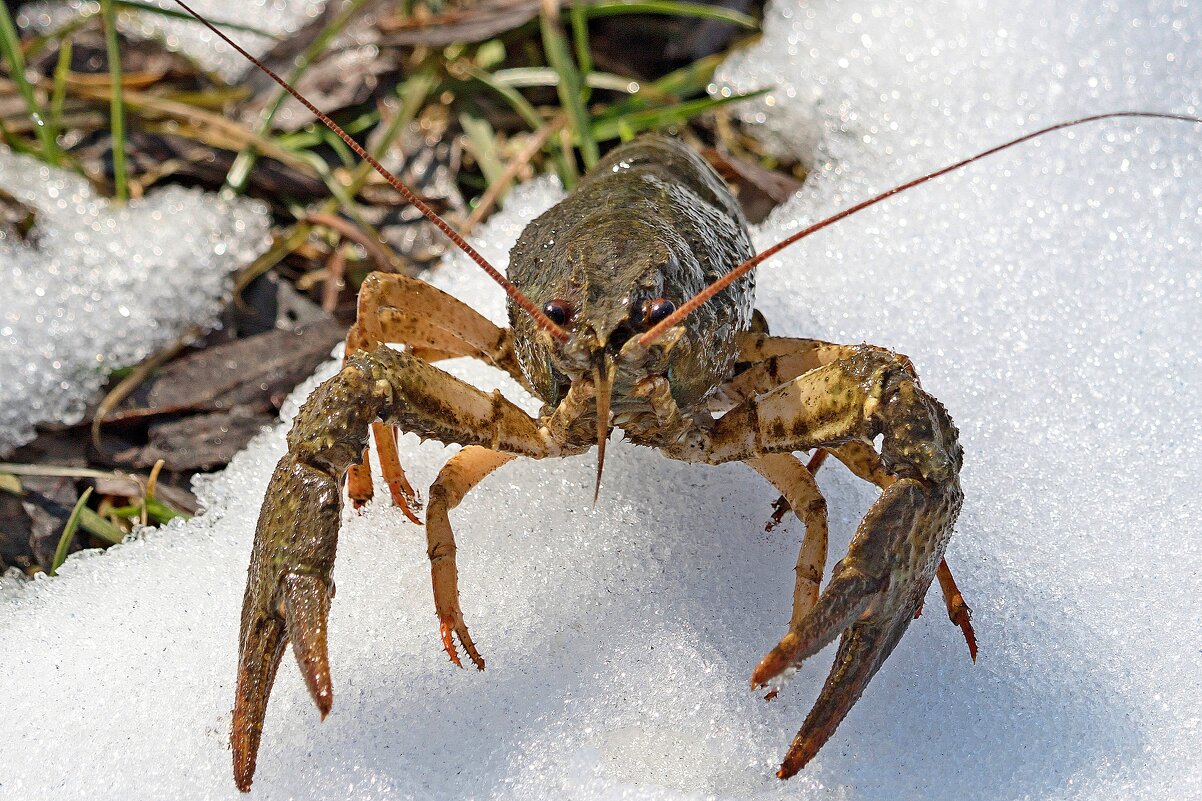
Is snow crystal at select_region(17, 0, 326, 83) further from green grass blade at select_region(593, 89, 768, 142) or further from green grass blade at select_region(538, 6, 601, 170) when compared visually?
green grass blade at select_region(593, 89, 768, 142)

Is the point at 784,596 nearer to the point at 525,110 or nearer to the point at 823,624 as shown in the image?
the point at 823,624

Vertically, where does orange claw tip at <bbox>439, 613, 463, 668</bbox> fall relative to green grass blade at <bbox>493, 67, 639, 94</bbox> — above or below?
below

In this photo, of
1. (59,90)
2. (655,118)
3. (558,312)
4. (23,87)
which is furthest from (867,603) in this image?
(59,90)

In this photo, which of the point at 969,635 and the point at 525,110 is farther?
the point at 525,110

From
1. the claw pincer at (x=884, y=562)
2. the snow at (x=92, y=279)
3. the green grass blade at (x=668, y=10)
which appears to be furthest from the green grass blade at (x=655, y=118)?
the claw pincer at (x=884, y=562)

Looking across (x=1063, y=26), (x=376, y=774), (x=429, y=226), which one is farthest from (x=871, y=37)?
(x=376, y=774)

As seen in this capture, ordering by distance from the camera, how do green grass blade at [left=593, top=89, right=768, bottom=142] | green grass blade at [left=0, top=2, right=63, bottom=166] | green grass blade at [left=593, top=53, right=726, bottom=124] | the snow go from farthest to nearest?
green grass blade at [left=593, top=53, right=726, bottom=124], green grass blade at [left=593, top=89, right=768, bottom=142], green grass blade at [left=0, top=2, right=63, bottom=166], the snow

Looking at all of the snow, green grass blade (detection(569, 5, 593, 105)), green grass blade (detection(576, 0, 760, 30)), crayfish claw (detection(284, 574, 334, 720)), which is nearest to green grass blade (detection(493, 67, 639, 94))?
green grass blade (detection(569, 5, 593, 105))
